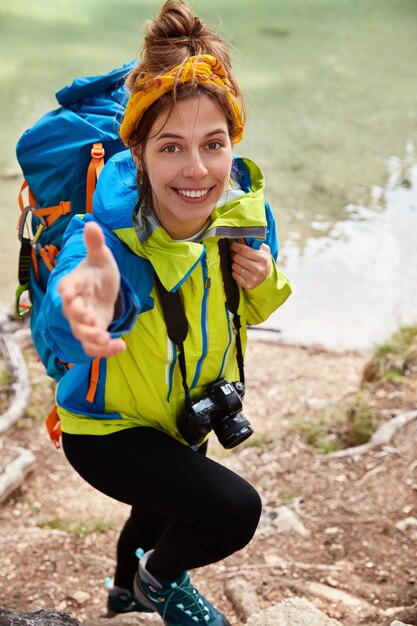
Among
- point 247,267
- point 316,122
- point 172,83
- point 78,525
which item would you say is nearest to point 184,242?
point 247,267

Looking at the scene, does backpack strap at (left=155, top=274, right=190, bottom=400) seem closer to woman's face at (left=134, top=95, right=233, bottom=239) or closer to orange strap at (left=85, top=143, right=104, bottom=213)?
woman's face at (left=134, top=95, right=233, bottom=239)

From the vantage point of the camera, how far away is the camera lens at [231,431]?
8.78ft

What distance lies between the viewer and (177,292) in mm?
2453

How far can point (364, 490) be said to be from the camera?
440 centimetres

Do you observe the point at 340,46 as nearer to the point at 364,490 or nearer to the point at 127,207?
the point at 364,490

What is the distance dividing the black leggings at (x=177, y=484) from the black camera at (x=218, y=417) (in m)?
0.07

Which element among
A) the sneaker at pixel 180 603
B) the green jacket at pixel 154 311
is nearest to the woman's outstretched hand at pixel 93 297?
the green jacket at pixel 154 311

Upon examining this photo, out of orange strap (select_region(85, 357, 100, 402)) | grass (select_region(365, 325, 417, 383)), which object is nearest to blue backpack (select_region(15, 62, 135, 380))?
orange strap (select_region(85, 357, 100, 402))

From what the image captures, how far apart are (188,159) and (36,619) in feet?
4.90

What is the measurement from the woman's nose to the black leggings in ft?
2.62

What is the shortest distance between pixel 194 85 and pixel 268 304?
741 millimetres

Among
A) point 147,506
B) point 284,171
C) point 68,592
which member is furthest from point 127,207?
point 284,171

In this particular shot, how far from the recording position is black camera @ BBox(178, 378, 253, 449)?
2586 millimetres

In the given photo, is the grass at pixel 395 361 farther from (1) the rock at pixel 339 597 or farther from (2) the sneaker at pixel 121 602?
(2) the sneaker at pixel 121 602
